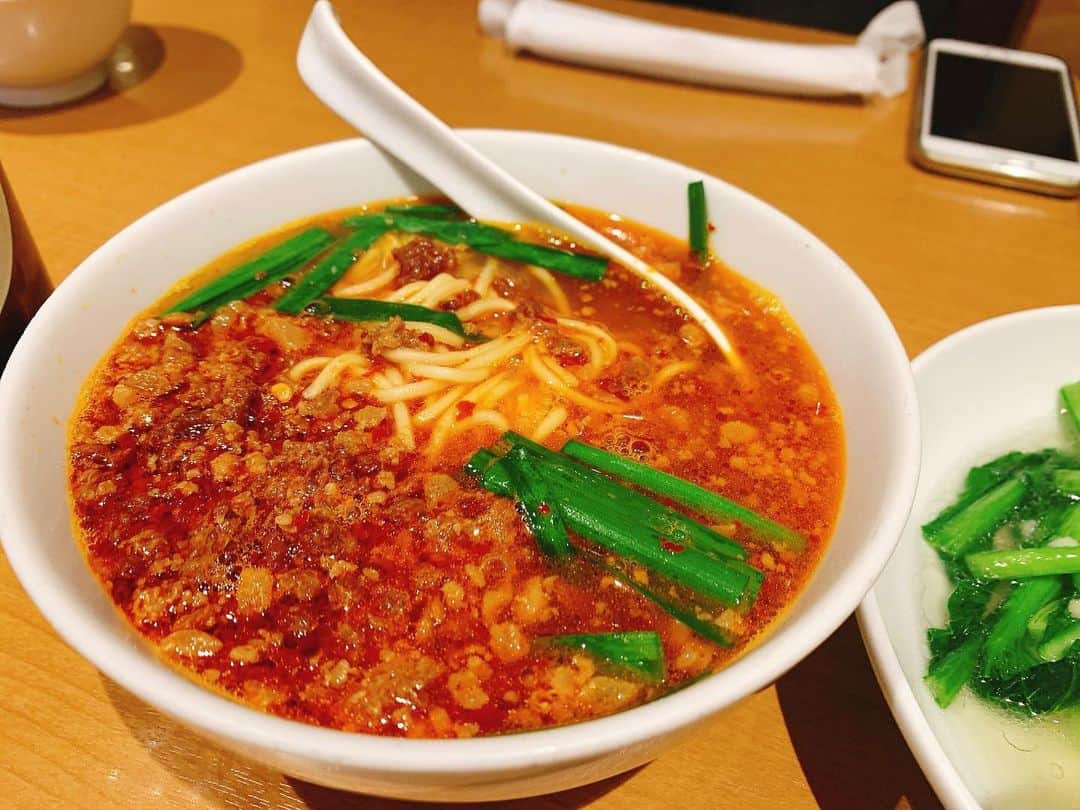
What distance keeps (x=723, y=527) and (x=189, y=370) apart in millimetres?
815

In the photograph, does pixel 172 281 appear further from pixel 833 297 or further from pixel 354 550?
pixel 833 297

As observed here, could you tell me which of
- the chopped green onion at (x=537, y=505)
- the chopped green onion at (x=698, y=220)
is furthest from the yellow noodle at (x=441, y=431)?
the chopped green onion at (x=698, y=220)

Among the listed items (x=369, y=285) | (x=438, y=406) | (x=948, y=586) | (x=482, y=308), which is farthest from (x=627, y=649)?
(x=369, y=285)

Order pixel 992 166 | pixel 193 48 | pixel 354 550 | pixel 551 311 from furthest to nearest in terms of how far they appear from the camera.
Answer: pixel 193 48 → pixel 992 166 → pixel 551 311 → pixel 354 550

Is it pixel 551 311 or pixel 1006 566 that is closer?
pixel 1006 566

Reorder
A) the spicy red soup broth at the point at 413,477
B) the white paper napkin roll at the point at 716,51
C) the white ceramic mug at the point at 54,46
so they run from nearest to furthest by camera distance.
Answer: the spicy red soup broth at the point at 413,477
the white ceramic mug at the point at 54,46
the white paper napkin roll at the point at 716,51

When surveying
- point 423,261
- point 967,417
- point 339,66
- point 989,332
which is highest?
point 339,66

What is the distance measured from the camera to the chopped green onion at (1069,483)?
134 centimetres

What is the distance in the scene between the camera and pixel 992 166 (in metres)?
2.16

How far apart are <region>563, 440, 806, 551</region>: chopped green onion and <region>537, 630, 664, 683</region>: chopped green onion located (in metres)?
0.21

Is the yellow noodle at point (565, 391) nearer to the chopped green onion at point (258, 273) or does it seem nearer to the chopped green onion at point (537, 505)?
the chopped green onion at point (537, 505)

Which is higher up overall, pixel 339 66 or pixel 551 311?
pixel 339 66

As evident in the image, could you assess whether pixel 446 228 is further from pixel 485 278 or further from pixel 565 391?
pixel 565 391

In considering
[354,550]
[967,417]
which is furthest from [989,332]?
[354,550]
